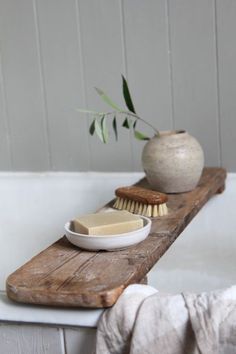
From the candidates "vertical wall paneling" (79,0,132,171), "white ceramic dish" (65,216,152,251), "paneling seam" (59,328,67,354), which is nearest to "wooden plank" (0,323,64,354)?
"paneling seam" (59,328,67,354)

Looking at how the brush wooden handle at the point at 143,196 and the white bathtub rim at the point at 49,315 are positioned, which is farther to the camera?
the brush wooden handle at the point at 143,196

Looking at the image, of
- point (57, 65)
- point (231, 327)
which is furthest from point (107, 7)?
point (231, 327)

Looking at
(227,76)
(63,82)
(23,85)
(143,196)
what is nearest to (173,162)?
(143,196)

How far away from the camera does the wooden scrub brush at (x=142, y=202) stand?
4.27 feet

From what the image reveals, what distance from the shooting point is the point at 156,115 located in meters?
1.74

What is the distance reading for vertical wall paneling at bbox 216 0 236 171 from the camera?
5.30ft

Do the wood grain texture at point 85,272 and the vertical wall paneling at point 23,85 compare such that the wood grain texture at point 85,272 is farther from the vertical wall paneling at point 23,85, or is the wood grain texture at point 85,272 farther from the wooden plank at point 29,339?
the vertical wall paneling at point 23,85

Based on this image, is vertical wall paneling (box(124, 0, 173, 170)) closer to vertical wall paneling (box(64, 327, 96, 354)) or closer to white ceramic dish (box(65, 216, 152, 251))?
white ceramic dish (box(65, 216, 152, 251))

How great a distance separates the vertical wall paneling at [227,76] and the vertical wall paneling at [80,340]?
34.2 inches

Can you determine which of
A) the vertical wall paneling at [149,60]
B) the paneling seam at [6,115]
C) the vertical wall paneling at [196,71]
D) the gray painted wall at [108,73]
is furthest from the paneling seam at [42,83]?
the vertical wall paneling at [196,71]

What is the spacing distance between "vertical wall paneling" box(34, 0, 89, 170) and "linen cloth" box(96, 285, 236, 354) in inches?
36.9

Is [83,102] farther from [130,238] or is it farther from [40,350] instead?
[40,350]

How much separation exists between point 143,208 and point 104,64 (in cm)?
57

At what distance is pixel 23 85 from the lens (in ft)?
6.04
